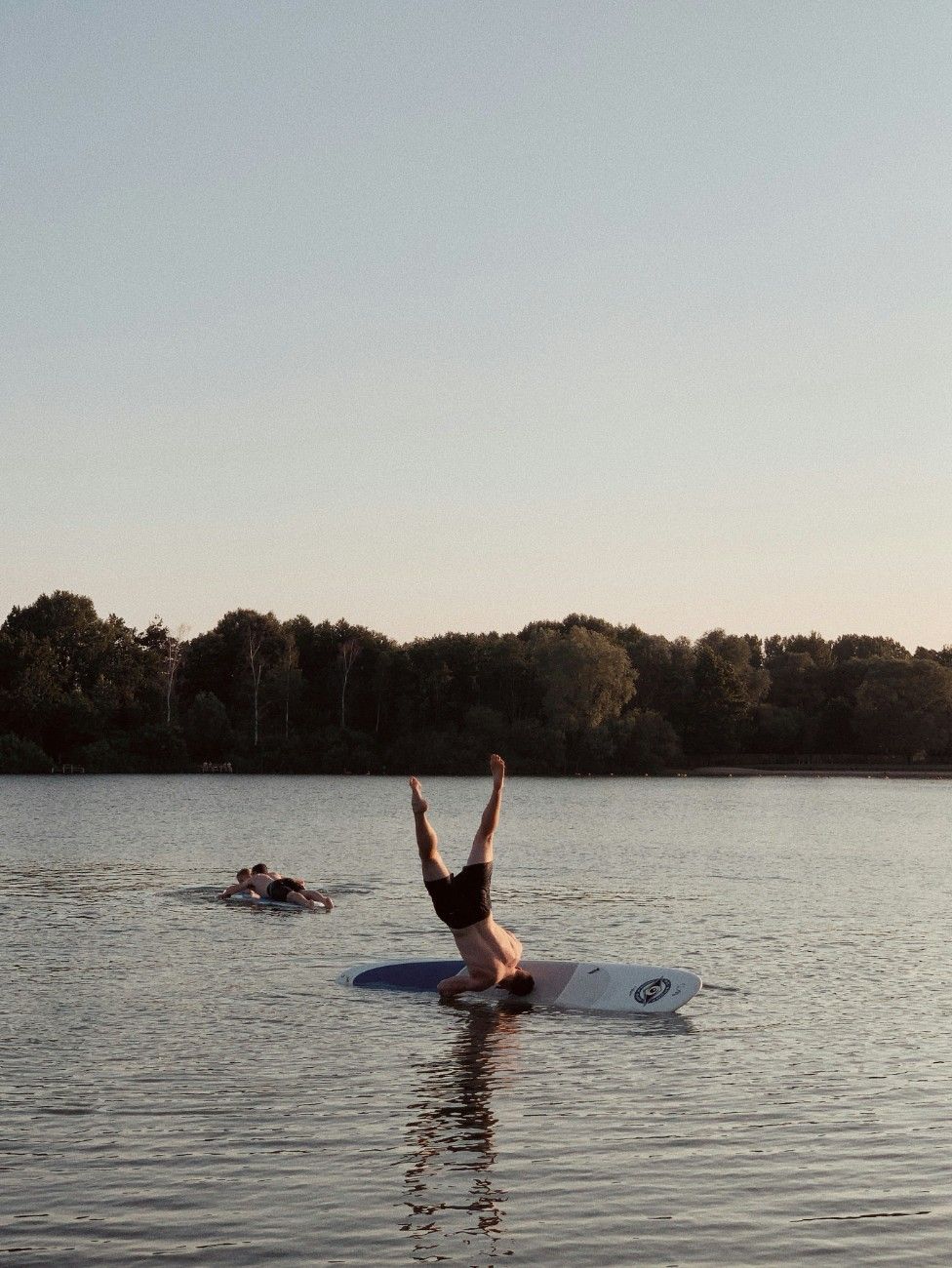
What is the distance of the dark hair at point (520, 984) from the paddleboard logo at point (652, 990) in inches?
58.6

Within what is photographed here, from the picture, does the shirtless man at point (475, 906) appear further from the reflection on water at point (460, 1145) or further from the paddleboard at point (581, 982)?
the reflection on water at point (460, 1145)

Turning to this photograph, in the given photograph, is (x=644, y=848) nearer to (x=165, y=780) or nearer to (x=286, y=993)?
(x=286, y=993)

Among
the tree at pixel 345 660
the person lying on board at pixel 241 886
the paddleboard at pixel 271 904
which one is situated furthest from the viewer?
the tree at pixel 345 660

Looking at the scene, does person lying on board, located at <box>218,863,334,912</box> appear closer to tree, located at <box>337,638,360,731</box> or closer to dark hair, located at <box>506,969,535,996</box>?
dark hair, located at <box>506,969,535,996</box>

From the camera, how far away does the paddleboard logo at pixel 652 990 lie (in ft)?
62.4

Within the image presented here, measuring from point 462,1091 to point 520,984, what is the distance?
5303 millimetres

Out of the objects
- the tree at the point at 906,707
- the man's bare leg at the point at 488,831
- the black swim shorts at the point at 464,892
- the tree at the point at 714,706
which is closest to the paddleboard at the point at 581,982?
the black swim shorts at the point at 464,892

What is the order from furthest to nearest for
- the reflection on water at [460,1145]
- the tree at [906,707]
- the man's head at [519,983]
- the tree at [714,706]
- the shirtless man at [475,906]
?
the tree at [906,707] → the tree at [714,706] → the man's head at [519,983] → the shirtless man at [475,906] → the reflection on water at [460,1145]

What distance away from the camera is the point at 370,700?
146 meters

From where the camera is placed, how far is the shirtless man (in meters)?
17.5

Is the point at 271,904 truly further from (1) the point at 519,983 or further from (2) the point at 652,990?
(2) the point at 652,990

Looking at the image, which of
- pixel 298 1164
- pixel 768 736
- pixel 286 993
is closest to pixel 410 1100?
pixel 298 1164

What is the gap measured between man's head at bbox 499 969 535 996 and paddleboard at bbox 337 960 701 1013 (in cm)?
11

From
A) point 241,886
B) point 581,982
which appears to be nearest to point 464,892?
point 581,982
